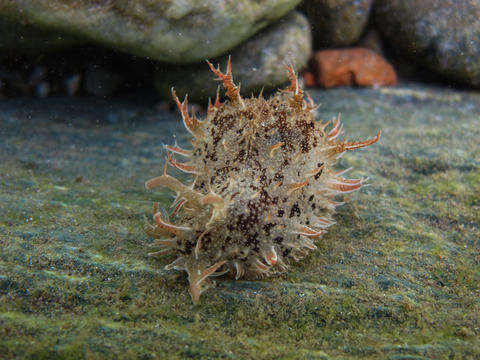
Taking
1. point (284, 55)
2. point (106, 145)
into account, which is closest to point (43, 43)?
point (106, 145)

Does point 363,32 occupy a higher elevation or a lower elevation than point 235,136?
higher

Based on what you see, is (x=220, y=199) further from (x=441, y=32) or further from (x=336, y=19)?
(x=441, y=32)

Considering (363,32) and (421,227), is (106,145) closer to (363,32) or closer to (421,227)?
(421,227)

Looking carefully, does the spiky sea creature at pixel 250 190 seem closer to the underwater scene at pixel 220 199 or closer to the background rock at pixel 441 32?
the underwater scene at pixel 220 199

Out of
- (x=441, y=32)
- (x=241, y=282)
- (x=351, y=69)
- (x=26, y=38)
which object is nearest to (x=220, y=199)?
(x=241, y=282)

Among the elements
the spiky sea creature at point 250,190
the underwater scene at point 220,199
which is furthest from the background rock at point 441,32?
the spiky sea creature at point 250,190

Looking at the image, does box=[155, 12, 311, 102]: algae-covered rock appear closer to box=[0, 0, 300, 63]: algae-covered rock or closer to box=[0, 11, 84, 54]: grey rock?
box=[0, 0, 300, 63]: algae-covered rock
